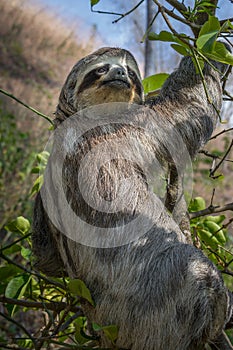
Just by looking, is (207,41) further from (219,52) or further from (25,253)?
Answer: (25,253)

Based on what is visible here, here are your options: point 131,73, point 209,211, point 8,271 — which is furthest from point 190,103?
point 8,271

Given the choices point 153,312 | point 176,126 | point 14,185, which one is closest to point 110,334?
point 153,312

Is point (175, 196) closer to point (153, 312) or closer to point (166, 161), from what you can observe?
point (166, 161)

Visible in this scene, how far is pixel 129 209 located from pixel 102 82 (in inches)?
37.1

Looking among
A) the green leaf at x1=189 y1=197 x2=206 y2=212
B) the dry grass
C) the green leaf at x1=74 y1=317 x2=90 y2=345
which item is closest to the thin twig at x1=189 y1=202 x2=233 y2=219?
the green leaf at x1=189 y1=197 x2=206 y2=212

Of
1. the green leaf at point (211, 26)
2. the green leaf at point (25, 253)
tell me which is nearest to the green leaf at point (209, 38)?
the green leaf at point (211, 26)

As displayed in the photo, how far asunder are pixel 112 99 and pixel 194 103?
55 cm

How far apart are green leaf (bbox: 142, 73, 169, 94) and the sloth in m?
0.09

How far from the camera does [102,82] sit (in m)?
3.36

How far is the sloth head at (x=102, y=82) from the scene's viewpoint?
10.8 ft

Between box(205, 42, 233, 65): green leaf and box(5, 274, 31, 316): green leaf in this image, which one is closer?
box(205, 42, 233, 65): green leaf

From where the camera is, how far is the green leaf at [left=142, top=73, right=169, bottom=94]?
3239mm

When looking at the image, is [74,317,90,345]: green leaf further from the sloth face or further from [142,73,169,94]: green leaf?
[142,73,169,94]: green leaf

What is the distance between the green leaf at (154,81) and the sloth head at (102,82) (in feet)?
0.28
